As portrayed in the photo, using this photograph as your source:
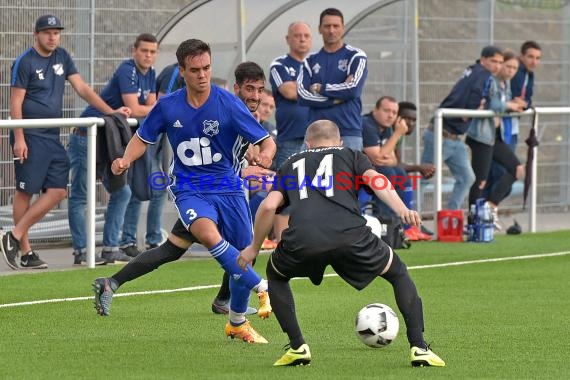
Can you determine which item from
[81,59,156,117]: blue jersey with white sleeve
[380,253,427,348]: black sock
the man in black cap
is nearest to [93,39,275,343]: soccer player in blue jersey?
[380,253,427,348]: black sock

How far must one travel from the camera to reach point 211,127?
916 cm

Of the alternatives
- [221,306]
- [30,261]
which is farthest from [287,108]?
[221,306]

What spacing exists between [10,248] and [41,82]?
1.56 metres

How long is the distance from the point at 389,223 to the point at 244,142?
241 inches

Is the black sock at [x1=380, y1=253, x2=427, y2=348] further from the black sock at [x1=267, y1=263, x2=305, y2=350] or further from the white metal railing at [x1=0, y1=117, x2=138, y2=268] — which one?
the white metal railing at [x1=0, y1=117, x2=138, y2=268]

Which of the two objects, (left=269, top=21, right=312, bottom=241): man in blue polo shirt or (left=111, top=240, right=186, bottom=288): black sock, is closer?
(left=111, top=240, right=186, bottom=288): black sock

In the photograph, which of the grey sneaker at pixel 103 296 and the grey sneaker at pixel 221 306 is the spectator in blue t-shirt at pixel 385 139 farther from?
the grey sneaker at pixel 103 296

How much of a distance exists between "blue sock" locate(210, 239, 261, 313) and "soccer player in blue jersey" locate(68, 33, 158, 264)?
4.84 meters

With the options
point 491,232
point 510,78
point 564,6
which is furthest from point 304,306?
point 564,6

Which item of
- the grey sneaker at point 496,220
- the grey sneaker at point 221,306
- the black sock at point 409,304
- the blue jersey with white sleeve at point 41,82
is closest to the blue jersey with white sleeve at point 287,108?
the blue jersey with white sleeve at point 41,82

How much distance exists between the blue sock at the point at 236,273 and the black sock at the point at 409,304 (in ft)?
4.20

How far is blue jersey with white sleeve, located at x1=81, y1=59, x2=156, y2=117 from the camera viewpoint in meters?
14.0

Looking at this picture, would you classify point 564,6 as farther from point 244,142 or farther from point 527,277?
point 244,142

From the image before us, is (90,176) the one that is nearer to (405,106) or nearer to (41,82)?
(41,82)
